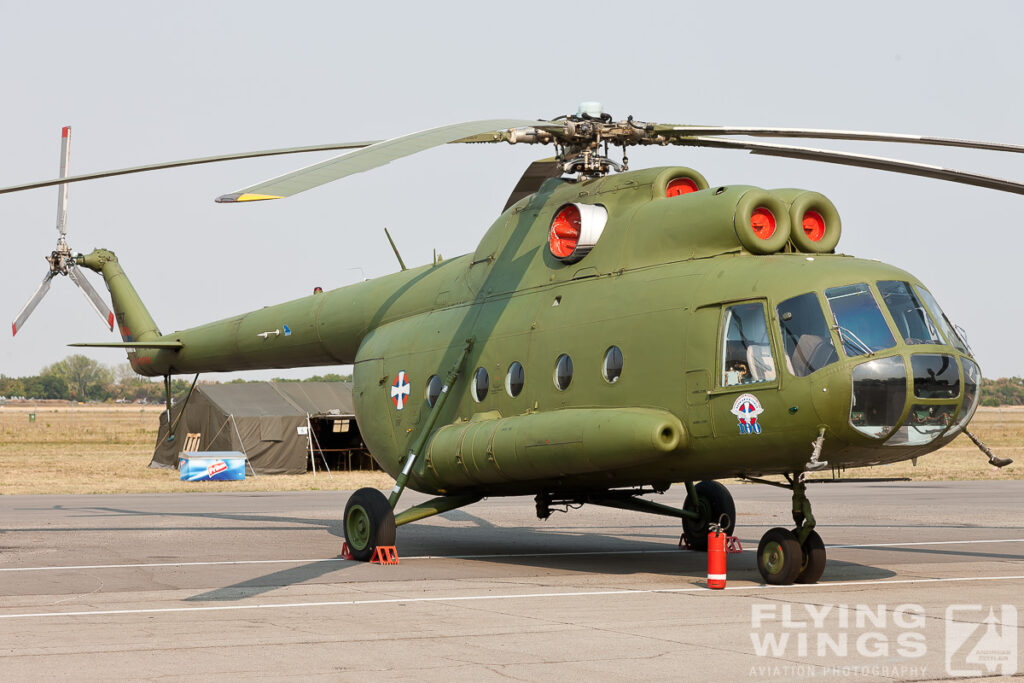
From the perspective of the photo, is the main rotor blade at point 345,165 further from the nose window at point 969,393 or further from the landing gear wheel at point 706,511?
the landing gear wheel at point 706,511

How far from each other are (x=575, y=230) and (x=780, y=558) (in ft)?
14.6

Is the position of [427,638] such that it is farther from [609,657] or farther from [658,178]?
[658,178]

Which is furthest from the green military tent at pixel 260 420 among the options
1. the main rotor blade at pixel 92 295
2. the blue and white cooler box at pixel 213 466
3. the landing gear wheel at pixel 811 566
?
the landing gear wheel at pixel 811 566

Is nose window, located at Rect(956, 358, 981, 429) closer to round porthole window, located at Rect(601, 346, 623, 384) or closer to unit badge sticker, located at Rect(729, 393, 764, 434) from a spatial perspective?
unit badge sticker, located at Rect(729, 393, 764, 434)

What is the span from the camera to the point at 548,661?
775 centimetres

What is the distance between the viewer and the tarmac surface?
7648 mm

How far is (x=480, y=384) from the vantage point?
14281 mm

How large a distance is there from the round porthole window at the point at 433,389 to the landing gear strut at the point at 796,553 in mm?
4958

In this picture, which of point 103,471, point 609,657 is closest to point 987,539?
point 609,657

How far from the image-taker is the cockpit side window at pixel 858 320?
420 inches

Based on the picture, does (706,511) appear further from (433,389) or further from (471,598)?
(471,598)

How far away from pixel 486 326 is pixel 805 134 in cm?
463

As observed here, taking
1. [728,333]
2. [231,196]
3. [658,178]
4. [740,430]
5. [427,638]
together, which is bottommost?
[427,638]

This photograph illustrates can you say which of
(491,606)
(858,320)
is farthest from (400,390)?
(858,320)
